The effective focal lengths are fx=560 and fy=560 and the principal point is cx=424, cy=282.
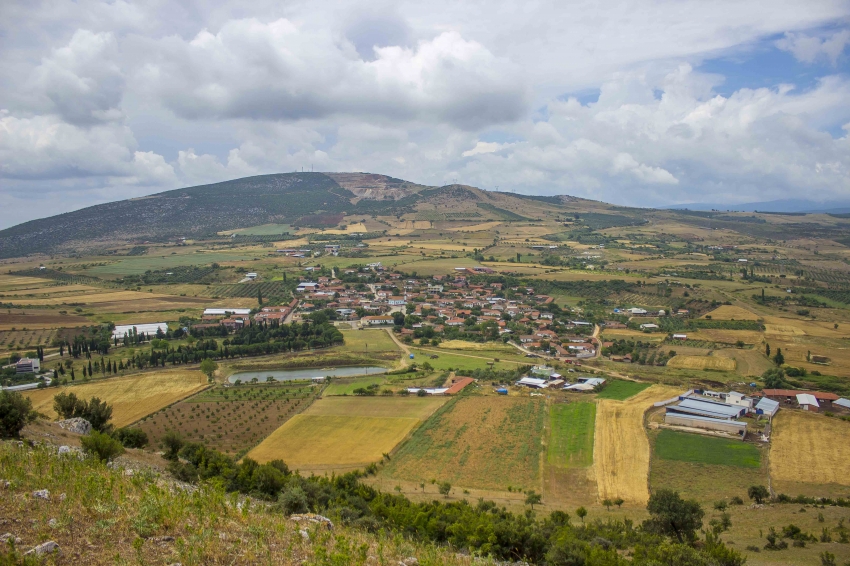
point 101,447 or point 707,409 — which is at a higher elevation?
point 101,447

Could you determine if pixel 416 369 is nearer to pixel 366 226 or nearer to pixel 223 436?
pixel 223 436

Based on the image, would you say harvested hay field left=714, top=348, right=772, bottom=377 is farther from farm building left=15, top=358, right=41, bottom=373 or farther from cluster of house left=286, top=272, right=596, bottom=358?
farm building left=15, top=358, right=41, bottom=373

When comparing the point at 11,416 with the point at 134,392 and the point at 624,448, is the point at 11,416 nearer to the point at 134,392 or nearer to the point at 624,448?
the point at 134,392

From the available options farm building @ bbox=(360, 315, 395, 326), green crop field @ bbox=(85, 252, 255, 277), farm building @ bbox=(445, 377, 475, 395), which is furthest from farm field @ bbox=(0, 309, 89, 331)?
farm building @ bbox=(445, 377, 475, 395)

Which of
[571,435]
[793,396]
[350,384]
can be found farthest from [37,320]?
[793,396]

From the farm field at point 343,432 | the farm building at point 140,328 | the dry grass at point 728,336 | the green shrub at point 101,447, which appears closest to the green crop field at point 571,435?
the farm field at point 343,432

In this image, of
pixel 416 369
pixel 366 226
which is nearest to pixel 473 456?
pixel 416 369
